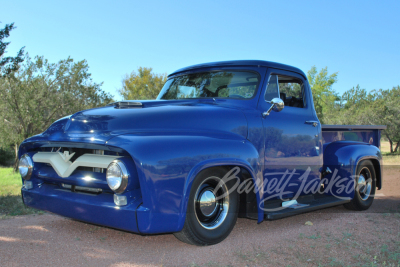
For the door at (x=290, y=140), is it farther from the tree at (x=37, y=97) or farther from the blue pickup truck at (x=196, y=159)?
the tree at (x=37, y=97)

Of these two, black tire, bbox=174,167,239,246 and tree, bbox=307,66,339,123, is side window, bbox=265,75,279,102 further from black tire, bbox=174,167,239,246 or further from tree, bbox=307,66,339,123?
tree, bbox=307,66,339,123

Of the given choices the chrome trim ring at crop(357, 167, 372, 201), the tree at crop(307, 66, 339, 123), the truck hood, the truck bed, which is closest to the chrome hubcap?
the truck hood

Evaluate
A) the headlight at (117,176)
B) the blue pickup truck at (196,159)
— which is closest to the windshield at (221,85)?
the blue pickup truck at (196,159)

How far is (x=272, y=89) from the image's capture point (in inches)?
169

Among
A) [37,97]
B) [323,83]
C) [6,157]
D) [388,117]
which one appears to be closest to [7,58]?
[37,97]

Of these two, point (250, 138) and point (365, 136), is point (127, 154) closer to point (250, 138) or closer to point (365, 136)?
point (250, 138)

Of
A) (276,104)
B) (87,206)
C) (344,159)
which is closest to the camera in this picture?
(87,206)

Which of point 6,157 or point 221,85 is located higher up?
point 221,85

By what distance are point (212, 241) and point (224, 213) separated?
1.00 ft

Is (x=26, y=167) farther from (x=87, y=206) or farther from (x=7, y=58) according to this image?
(x=7, y=58)

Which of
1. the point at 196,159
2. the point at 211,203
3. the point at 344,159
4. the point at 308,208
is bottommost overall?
the point at 308,208

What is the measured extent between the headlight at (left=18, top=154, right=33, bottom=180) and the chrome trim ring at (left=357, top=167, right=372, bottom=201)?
15.2 feet

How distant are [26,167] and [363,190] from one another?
191 inches

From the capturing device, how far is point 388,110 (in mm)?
27531
